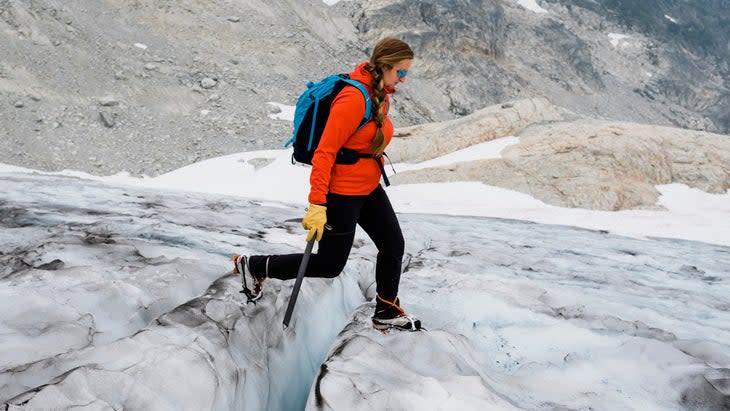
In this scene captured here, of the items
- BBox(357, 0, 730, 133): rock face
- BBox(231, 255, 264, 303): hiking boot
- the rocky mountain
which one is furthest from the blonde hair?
BBox(357, 0, 730, 133): rock face

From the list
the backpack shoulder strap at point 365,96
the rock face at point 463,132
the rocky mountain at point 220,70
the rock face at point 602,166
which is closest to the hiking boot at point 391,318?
the backpack shoulder strap at point 365,96

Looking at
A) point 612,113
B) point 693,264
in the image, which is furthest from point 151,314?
point 612,113

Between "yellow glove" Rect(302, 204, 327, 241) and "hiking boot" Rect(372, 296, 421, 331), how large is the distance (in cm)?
88

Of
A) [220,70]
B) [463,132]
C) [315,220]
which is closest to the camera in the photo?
[315,220]

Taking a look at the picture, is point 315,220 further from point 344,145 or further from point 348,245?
point 344,145

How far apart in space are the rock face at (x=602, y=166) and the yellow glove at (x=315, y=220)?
13196 millimetres

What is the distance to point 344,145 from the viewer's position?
352cm

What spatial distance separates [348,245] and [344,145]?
0.73 meters

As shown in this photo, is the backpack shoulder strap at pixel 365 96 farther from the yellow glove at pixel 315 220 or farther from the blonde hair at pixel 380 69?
the yellow glove at pixel 315 220

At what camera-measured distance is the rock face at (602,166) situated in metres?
15.4

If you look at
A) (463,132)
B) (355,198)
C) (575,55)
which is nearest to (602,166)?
(463,132)

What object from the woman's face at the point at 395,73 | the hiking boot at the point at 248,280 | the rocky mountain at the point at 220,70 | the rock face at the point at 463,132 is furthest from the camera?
the rocky mountain at the point at 220,70

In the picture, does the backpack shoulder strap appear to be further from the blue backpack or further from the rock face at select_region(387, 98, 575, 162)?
the rock face at select_region(387, 98, 575, 162)

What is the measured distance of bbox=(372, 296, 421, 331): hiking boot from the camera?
386 centimetres
